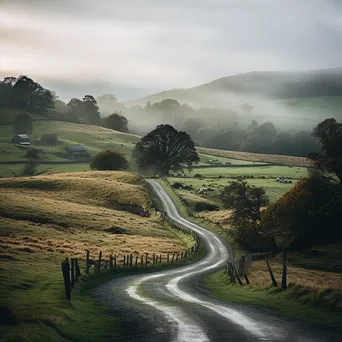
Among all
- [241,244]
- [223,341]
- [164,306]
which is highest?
[223,341]

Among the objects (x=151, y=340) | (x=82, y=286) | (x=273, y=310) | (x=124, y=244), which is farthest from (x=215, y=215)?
(x=151, y=340)

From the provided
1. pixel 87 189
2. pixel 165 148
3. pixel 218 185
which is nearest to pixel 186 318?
pixel 87 189

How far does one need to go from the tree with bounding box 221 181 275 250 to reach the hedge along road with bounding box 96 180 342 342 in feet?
140

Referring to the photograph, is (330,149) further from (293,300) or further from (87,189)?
(293,300)

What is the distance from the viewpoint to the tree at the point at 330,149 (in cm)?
8625

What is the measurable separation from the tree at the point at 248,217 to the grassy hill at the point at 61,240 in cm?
972

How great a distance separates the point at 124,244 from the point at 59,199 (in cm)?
4472

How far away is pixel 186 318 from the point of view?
23.9 meters

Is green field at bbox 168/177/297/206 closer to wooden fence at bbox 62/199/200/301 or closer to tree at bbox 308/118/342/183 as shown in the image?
tree at bbox 308/118/342/183

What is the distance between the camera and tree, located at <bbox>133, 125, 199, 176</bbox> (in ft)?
559

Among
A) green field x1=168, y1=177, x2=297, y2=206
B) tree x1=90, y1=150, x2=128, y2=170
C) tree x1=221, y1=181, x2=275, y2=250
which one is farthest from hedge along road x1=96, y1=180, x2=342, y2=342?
tree x1=90, y1=150, x2=128, y2=170

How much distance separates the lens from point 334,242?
82375mm

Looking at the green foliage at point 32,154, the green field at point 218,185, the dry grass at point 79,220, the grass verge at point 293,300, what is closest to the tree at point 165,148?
the green field at point 218,185

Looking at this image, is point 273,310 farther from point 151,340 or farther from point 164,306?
point 151,340
